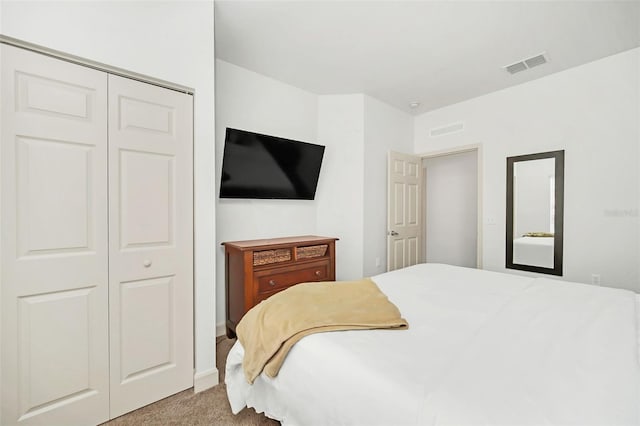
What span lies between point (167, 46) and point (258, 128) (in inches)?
52.5

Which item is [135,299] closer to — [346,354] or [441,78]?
[346,354]

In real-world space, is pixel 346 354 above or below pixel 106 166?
below

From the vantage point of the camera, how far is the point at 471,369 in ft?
3.07

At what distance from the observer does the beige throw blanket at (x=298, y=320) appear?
123cm

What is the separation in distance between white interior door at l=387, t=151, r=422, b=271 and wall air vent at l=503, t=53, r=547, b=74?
58.3 inches

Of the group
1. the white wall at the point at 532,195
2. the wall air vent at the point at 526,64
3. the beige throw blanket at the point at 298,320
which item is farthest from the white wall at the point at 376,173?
the beige throw blanket at the point at 298,320

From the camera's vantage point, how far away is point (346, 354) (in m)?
1.05

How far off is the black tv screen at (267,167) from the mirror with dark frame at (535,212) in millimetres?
2346

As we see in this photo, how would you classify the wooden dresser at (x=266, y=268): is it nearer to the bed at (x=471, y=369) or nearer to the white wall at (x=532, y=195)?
the bed at (x=471, y=369)

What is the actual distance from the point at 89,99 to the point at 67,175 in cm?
44

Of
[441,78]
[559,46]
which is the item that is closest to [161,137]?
[441,78]

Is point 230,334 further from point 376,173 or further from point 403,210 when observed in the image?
point 403,210

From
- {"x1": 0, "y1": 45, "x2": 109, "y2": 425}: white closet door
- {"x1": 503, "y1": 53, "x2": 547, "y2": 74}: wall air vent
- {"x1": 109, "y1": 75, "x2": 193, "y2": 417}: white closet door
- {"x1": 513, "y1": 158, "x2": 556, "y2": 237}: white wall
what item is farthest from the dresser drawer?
{"x1": 503, "y1": 53, "x2": 547, "y2": 74}: wall air vent

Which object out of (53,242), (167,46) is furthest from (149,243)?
(167,46)
